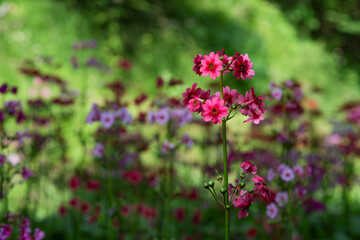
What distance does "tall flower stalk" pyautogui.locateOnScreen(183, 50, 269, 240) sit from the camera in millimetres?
1097

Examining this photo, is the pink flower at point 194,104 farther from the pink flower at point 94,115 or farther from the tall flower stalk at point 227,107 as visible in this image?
the pink flower at point 94,115

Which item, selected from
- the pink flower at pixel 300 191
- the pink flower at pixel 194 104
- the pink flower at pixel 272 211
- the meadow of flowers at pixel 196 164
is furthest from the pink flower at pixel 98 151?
the pink flower at pixel 194 104

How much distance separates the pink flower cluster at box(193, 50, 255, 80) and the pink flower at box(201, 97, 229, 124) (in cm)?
8

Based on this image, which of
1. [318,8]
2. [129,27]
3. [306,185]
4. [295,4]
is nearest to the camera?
[306,185]

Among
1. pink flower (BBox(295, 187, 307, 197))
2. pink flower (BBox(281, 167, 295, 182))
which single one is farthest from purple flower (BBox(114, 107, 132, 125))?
pink flower (BBox(295, 187, 307, 197))

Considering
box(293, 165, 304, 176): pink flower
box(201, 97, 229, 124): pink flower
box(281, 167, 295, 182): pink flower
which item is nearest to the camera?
box(201, 97, 229, 124): pink flower

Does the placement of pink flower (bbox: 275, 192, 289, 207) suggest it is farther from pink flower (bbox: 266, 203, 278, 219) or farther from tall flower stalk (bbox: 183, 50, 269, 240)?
tall flower stalk (bbox: 183, 50, 269, 240)

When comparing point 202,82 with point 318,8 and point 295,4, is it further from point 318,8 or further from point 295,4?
point 318,8

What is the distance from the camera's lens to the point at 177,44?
20.1ft

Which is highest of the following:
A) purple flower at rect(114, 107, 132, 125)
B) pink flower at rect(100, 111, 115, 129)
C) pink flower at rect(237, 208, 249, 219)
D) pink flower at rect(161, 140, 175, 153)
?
purple flower at rect(114, 107, 132, 125)

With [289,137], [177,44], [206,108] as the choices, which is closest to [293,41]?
[177,44]

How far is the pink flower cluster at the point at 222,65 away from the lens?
113 centimetres

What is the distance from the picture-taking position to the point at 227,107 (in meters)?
1.11

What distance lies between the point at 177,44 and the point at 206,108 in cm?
517
